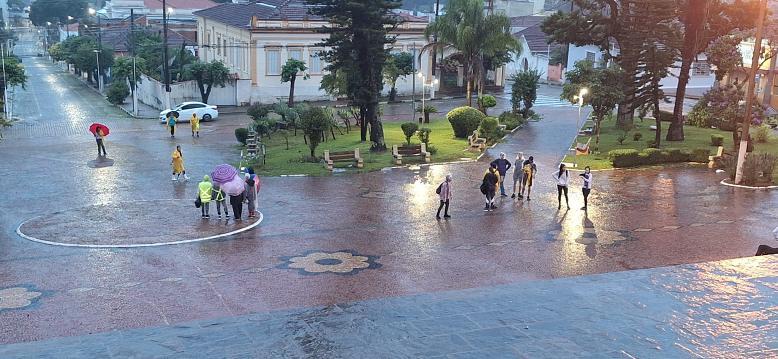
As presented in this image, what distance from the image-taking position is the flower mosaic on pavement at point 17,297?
12188 mm

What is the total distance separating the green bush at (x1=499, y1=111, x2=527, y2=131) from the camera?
35.7 metres

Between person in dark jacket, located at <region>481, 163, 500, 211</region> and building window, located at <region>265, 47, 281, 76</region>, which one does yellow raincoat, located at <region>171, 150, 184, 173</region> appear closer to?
person in dark jacket, located at <region>481, 163, 500, 211</region>

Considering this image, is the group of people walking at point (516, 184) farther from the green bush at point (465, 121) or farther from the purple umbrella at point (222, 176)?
the green bush at point (465, 121)

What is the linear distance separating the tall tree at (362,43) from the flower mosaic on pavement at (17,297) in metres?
17.8

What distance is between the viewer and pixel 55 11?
125 m

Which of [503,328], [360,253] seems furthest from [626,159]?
[503,328]

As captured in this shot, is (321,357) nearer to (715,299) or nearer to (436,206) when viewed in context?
(715,299)

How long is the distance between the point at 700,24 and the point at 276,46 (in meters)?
26.0

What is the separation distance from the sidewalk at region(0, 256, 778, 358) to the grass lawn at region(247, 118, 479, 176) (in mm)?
16131

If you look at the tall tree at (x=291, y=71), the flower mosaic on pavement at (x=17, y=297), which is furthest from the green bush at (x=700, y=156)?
A: the tall tree at (x=291, y=71)

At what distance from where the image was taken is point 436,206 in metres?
20.3

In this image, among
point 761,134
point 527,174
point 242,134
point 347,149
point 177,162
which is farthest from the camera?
point 761,134

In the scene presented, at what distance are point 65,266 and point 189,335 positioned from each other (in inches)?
294

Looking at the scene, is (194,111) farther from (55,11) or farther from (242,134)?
(55,11)
